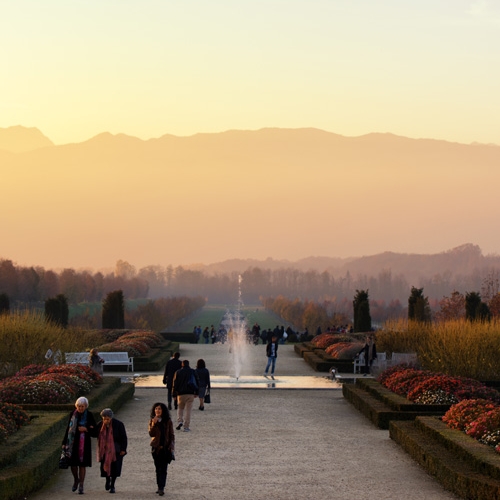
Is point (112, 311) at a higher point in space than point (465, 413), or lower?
higher

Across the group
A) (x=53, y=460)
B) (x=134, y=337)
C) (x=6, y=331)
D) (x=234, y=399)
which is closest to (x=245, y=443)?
(x=53, y=460)

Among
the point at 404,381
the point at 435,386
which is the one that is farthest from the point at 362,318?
the point at 435,386

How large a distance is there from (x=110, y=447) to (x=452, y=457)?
5066 millimetres

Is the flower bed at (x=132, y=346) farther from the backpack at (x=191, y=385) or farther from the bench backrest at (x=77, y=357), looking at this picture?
the backpack at (x=191, y=385)

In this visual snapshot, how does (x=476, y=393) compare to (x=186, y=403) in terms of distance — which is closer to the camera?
(x=186, y=403)

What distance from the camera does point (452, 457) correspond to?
1558 centimetres

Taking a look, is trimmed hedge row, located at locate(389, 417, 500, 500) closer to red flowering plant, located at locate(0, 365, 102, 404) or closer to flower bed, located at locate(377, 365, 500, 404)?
flower bed, located at locate(377, 365, 500, 404)

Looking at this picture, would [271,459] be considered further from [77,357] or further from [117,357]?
[117,357]

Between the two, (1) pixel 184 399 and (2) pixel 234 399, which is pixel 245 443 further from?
(2) pixel 234 399

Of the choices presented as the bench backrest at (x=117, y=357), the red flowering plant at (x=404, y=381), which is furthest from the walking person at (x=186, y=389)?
the bench backrest at (x=117, y=357)

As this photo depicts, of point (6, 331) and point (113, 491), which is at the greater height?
point (6, 331)

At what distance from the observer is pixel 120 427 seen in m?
14.4

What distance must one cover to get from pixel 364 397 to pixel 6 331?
1275cm

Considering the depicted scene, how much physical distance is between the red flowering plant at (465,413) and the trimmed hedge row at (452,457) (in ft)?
0.55
